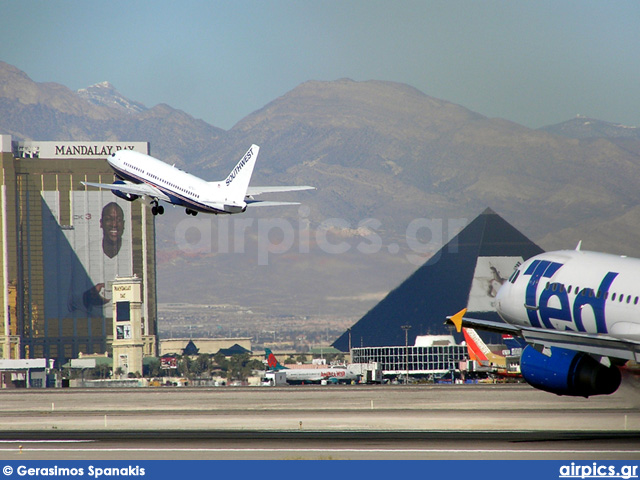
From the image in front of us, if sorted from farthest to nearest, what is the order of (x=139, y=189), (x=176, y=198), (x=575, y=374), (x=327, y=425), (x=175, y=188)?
(x=176, y=198), (x=175, y=188), (x=139, y=189), (x=327, y=425), (x=575, y=374)

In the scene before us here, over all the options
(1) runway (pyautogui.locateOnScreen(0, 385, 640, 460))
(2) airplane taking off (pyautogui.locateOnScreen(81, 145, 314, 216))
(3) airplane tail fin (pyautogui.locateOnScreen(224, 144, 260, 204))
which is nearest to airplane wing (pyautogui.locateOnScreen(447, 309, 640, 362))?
(1) runway (pyautogui.locateOnScreen(0, 385, 640, 460))

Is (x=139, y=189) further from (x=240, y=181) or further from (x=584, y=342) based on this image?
(x=584, y=342)

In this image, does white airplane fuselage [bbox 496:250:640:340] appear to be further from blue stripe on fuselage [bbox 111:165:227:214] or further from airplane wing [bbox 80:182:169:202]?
airplane wing [bbox 80:182:169:202]

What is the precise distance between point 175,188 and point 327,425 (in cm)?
6289

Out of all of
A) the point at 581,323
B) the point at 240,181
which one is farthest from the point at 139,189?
the point at 581,323

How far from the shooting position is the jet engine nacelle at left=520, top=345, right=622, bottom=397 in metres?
55.5

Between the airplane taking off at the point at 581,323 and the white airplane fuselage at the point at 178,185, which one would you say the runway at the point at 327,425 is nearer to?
the airplane taking off at the point at 581,323

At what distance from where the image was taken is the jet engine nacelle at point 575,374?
55.5 meters

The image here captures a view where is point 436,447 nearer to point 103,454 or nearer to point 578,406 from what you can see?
point 103,454

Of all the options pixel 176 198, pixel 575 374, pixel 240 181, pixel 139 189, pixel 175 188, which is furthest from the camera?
pixel 240 181

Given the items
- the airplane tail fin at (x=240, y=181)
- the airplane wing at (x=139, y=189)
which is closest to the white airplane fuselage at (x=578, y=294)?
the airplane tail fin at (x=240, y=181)

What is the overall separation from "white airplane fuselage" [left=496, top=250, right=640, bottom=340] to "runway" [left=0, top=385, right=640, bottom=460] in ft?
17.8

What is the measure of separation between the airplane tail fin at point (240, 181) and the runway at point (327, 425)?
23.9 m

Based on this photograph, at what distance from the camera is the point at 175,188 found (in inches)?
5290
